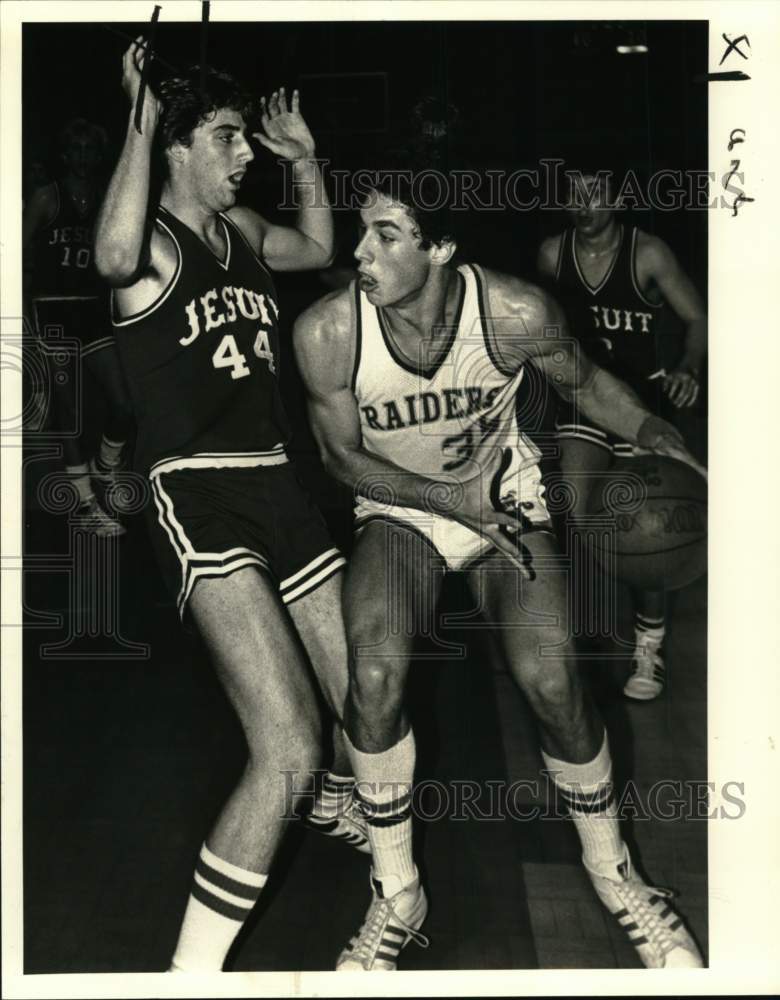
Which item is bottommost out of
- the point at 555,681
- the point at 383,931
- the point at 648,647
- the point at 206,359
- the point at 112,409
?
the point at 383,931

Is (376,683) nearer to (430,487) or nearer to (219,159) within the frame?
(430,487)

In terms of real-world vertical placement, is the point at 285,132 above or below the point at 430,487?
above

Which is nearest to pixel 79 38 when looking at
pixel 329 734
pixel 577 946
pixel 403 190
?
pixel 403 190

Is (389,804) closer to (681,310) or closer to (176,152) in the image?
(681,310)

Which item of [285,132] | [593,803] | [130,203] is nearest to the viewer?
[130,203]

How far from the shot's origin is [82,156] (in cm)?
455

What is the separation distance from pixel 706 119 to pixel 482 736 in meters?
2.06

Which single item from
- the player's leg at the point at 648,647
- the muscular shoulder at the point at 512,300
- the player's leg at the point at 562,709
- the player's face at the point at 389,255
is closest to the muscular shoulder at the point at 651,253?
the muscular shoulder at the point at 512,300

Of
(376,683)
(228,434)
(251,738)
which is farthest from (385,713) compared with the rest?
(228,434)

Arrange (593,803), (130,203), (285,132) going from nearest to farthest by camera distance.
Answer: (130,203) < (285,132) < (593,803)

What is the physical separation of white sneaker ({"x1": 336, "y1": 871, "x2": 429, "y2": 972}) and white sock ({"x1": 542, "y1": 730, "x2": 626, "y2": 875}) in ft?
1.82

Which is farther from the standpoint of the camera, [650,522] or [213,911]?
[650,522]

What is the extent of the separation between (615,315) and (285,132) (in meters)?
1.18

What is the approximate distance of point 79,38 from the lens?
4.57m
